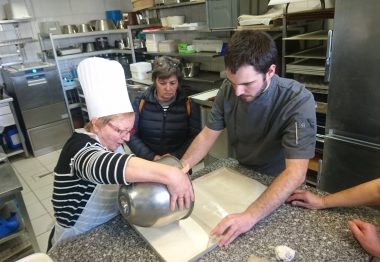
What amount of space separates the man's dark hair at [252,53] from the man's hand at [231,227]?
0.52 meters

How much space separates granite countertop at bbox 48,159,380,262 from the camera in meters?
0.77

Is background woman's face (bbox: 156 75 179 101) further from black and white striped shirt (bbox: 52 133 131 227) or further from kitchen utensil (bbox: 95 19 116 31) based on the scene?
kitchen utensil (bbox: 95 19 116 31)

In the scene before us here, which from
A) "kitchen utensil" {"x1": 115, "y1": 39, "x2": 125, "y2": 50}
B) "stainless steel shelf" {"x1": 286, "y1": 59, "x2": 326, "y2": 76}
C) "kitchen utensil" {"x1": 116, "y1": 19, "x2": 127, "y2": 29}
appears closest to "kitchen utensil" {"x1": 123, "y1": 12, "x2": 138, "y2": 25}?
"kitchen utensil" {"x1": 116, "y1": 19, "x2": 127, "y2": 29}

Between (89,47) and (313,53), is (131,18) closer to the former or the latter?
(89,47)

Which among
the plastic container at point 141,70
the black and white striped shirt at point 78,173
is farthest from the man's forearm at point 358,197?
the plastic container at point 141,70

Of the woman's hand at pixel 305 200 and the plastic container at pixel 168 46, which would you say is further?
the plastic container at pixel 168 46

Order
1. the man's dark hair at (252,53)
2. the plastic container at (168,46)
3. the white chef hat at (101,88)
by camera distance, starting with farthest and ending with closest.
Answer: the plastic container at (168,46), the man's dark hair at (252,53), the white chef hat at (101,88)

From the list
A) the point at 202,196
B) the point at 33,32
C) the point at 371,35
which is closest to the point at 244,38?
the point at 202,196

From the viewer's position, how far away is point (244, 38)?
106cm

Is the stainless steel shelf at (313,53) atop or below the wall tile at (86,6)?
below

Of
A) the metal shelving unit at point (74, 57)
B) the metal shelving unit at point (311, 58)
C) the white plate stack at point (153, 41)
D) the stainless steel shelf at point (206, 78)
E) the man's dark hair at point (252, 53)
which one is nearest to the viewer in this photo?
the man's dark hair at point (252, 53)

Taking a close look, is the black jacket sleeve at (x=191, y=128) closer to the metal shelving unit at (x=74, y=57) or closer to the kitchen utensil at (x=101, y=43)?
the metal shelving unit at (x=74, y=57)

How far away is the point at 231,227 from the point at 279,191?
21 cm

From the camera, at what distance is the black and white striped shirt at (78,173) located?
74 cm
